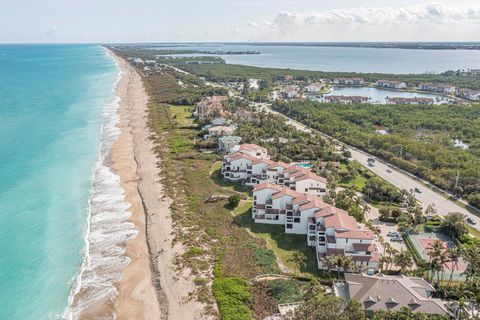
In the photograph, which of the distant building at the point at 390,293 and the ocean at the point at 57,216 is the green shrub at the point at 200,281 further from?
the distant building at the point at 390,293

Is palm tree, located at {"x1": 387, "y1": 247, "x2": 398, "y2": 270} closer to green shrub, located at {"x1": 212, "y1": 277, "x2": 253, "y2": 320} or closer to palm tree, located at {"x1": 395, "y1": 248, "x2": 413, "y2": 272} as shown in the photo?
palm tree, located at {"x1": 395, "y1": 248, "x2": 413, "y2": 272}

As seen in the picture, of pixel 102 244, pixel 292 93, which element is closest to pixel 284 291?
pixel 102 244

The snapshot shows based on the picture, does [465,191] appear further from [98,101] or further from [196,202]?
[98,101]

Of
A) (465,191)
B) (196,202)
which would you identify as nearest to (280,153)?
(196,202)

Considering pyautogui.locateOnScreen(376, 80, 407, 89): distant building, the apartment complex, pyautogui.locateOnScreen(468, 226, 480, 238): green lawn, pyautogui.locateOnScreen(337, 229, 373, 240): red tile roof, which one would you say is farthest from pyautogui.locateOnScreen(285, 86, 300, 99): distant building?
pyautogui.locateOnScreen(337, 229, 373, 240): red tile roof

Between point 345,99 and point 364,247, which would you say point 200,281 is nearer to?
point 364,247
